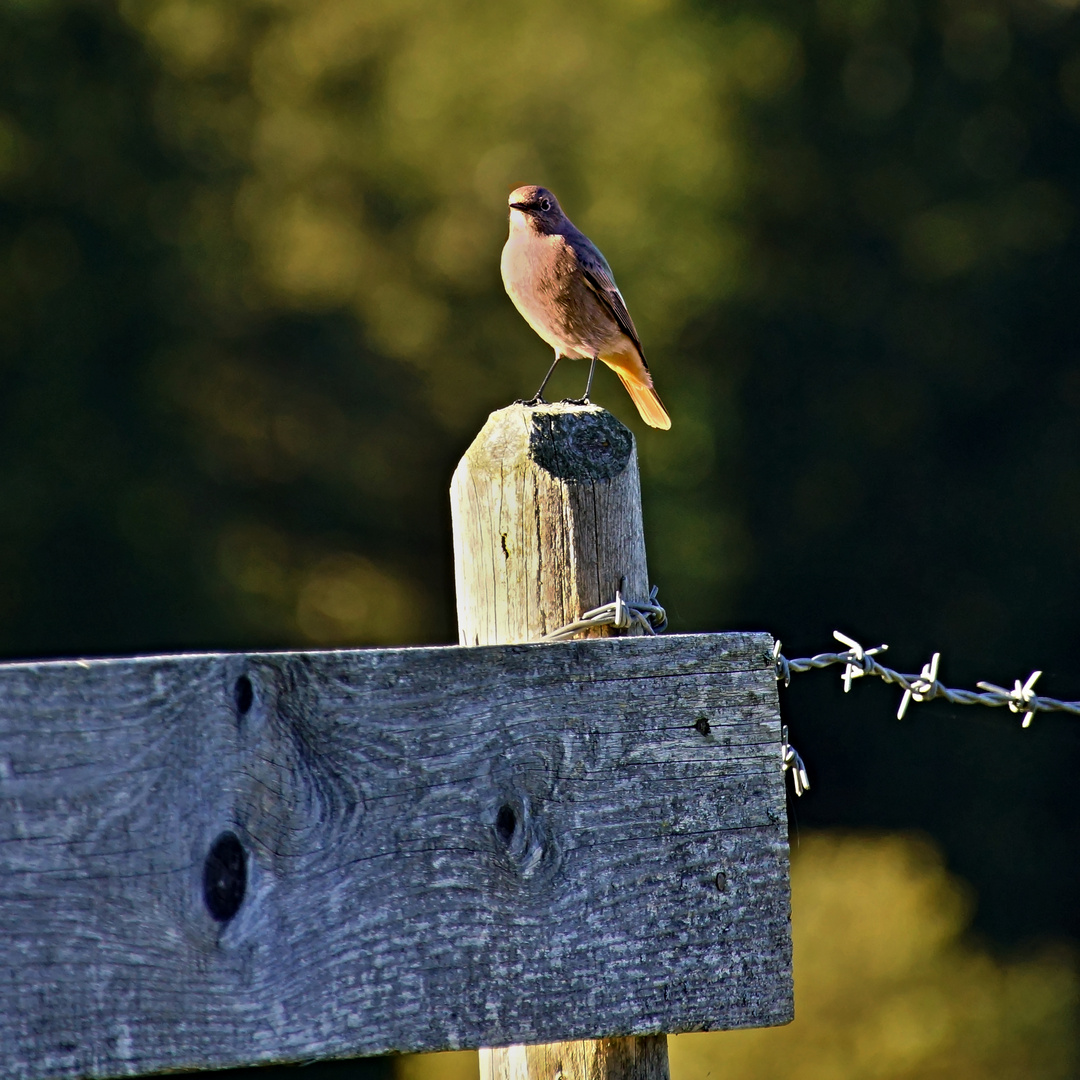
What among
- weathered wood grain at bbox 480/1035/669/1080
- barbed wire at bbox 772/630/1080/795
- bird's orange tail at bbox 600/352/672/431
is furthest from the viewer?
bird's orange tail at bbox 600/352/672/431

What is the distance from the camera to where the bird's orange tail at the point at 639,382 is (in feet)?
13.8

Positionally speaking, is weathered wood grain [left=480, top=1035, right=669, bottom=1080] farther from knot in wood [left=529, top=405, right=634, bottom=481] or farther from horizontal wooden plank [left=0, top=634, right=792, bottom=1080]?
knot in wood [left=529, top=405, right=634, bottom=481]

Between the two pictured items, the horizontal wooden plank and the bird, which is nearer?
the horizontal wooden plank

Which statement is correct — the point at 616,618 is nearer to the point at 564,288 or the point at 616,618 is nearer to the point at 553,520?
the point at 553,520

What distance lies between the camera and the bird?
149 inches

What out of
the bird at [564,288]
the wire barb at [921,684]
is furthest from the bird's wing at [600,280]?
the wire barb at [921,684]

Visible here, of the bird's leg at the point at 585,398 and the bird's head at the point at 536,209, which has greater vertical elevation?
the bird's head at the point at 536,209

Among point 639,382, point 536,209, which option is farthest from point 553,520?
point 639,382

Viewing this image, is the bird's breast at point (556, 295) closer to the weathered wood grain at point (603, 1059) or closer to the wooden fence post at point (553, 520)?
the wooden fence post at point (553, 520)

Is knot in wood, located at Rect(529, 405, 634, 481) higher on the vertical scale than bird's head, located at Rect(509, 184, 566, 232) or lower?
lower

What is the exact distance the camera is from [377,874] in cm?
124

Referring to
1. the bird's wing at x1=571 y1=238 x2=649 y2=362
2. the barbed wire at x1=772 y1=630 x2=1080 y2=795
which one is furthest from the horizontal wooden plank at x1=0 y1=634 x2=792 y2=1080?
the bird's wing at x1=571 y1=238 x2=649 y2=362

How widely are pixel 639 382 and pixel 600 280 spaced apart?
Result: 1.81 feet

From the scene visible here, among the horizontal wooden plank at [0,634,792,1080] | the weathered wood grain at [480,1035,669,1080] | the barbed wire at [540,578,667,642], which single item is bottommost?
the weathered wood grain at [480,1035,669,1080]
